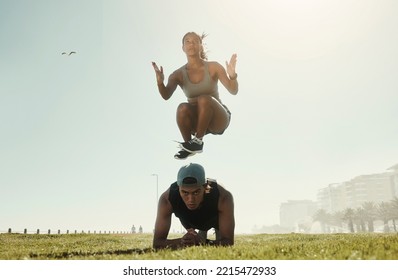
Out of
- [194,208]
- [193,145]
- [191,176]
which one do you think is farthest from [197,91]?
[194,208]

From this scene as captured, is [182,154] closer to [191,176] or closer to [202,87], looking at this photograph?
[191,176]

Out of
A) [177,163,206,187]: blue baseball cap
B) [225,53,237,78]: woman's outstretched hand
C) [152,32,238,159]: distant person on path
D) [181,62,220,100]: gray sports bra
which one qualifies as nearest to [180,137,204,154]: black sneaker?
[152,32,238,159]: distant person on path

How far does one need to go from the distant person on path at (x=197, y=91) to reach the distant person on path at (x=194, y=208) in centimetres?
75

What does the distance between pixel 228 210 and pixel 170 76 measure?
9.24ft

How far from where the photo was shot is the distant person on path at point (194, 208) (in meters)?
6.37

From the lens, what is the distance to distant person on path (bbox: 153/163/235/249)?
6368 millimetres

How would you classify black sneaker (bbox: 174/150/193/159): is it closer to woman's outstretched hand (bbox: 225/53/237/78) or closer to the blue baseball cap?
the blue baseball cap

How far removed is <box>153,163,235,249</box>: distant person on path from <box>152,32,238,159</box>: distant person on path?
749mm

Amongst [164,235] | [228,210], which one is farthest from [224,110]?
[164,235]

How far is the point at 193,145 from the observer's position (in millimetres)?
7059
